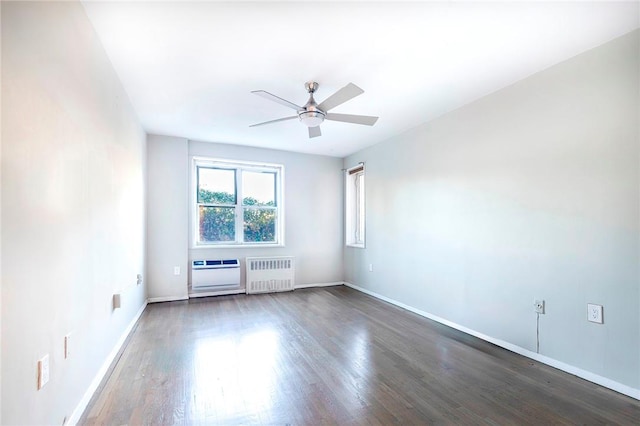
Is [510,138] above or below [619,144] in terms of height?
above

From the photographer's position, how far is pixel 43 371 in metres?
1.36

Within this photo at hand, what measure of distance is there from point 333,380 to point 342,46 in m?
2.40

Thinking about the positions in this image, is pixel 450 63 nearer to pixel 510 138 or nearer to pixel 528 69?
pixel 528 69

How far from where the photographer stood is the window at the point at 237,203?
487 centimetres

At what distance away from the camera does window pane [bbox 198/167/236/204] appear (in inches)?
192

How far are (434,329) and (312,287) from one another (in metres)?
2.51

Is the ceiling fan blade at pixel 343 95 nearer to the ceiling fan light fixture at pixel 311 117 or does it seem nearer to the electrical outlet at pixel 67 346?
the ceiling fan light fixture at pixel 311 117

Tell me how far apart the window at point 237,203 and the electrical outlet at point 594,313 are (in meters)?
4.08

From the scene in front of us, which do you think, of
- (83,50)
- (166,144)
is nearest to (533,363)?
(83,50)

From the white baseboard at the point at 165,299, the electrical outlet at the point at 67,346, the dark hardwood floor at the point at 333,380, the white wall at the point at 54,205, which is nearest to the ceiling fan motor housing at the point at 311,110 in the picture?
the white wall at the point at 54,205

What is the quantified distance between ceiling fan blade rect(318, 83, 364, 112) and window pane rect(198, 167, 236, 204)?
9.39 feet

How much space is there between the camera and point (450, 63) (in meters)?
2.37

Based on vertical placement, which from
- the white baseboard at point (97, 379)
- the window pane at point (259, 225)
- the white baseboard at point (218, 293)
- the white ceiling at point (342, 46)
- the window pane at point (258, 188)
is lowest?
the white baseboard at point (218, 293)

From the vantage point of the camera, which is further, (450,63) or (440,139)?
(440,139)
